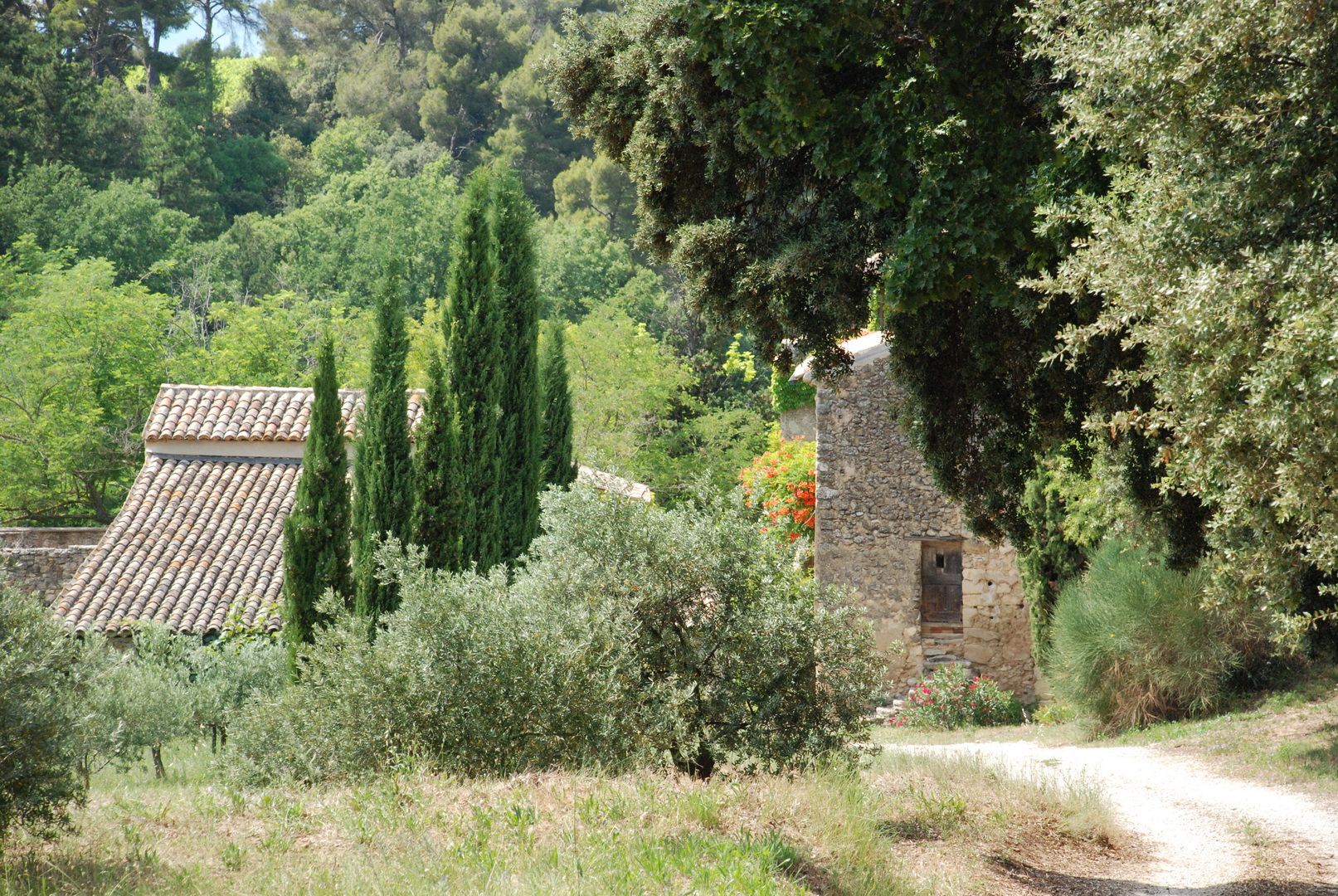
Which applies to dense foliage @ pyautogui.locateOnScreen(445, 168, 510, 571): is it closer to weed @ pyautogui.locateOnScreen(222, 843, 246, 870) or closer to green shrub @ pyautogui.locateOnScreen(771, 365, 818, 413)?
weed @ pyautogui.locateOnScreen(222, 843, 246, 870)

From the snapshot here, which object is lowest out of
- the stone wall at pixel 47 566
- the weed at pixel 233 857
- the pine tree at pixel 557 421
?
the stone wall at pixel 47 566

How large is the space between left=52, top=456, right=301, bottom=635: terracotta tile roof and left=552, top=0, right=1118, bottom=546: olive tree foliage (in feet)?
34.0

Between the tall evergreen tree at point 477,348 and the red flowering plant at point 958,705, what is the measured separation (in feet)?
22.2

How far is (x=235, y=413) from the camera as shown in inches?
725

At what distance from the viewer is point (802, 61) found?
610 centimetres

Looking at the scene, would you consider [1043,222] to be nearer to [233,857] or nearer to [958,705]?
[233,857]

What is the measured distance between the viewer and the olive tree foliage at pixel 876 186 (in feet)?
19.7

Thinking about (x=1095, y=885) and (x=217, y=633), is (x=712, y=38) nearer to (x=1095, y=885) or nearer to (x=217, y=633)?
(x=1095, y=885)

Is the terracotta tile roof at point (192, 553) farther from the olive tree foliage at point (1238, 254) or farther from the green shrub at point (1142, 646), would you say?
Answer: the olive tree foliage at point (1238, 254)

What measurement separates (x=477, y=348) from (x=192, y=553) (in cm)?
642

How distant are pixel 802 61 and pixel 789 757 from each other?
4.38m

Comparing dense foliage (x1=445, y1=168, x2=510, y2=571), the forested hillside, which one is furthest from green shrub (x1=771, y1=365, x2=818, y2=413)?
dense foliage (x1=445, y1=168, x2=510, y2=571)

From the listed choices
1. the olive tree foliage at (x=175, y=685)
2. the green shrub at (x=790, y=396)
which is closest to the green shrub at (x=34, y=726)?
the olive tree foliage at (x=175, y=685)

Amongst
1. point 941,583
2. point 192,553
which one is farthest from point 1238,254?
point 192,553
